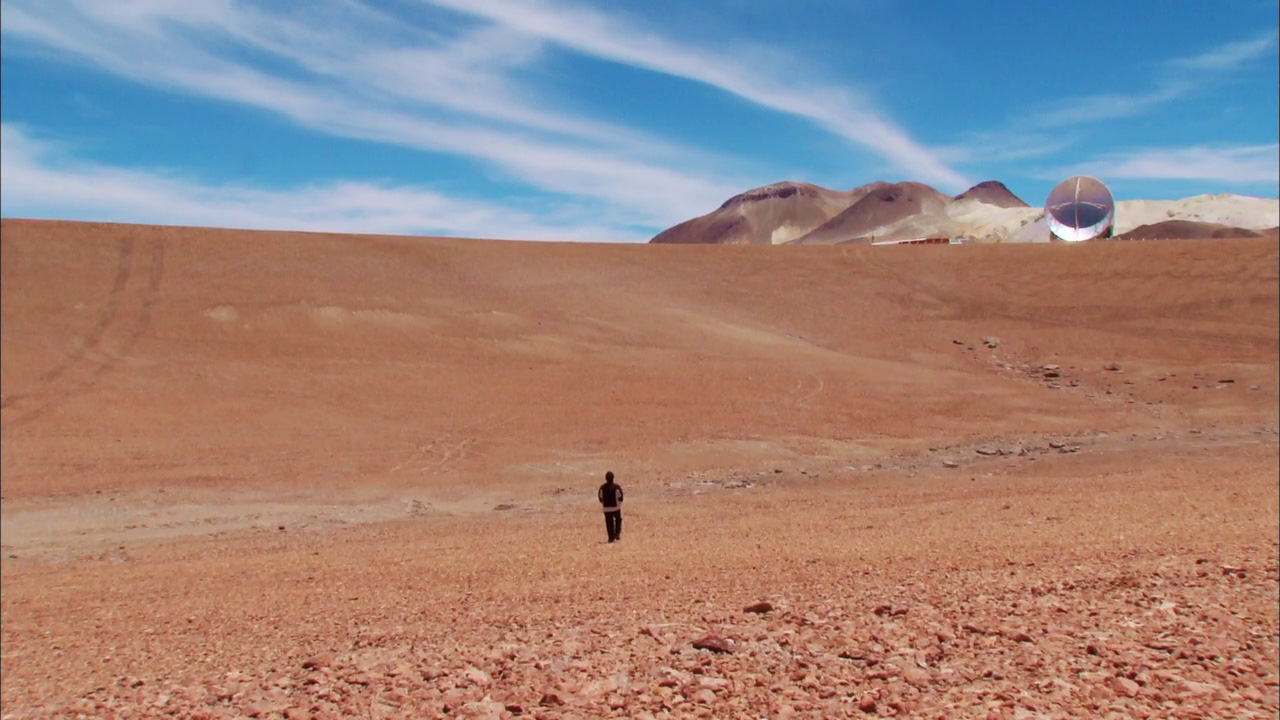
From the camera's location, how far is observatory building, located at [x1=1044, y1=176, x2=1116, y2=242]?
56.2 m

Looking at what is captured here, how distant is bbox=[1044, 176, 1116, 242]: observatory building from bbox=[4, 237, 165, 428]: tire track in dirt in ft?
150

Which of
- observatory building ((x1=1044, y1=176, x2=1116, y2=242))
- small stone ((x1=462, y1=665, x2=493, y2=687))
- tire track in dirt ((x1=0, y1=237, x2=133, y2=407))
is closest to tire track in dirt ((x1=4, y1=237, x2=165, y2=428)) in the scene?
tire track in dirt ((x1=0, y1=237, x2=133, y2=407))

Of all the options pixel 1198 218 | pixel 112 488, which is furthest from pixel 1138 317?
pixel 1198 218

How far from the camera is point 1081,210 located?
56.4 m


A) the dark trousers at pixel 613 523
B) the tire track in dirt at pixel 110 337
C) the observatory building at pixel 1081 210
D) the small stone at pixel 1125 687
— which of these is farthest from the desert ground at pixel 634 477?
the observatory building at pixel 1081 210

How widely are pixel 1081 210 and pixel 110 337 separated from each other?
158ft

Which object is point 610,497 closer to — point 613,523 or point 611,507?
point 611,507

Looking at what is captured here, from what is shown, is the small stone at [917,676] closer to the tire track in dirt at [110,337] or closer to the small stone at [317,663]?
the small stone at [317,663]

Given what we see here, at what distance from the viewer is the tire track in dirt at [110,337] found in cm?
2545

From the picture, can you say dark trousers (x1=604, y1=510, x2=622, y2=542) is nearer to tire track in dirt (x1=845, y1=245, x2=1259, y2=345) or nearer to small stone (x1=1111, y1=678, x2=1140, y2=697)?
small stone (x1=1111, y1=678, x2=1140, y2=697)

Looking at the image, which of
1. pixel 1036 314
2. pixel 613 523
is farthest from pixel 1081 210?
pixel 613 523

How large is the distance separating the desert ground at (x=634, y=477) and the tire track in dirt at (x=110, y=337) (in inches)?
7.1

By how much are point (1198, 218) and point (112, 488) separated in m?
169

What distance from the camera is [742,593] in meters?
7.75
